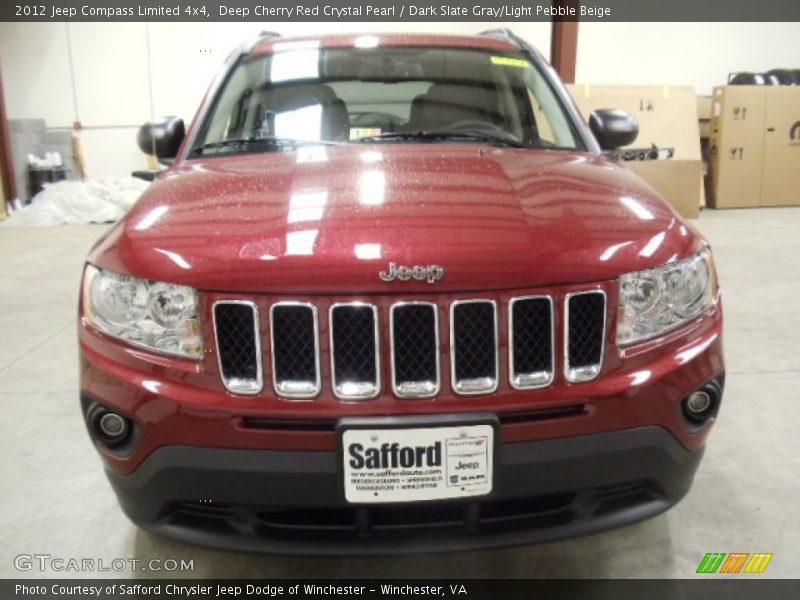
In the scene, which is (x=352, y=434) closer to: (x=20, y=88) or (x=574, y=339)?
(x=574, y=339)

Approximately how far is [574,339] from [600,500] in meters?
0.37

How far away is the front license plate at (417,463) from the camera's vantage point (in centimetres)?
125

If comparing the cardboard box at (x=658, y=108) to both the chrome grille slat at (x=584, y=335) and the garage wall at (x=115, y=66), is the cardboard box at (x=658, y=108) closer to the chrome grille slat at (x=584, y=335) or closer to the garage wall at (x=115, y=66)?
the garage wall at (x=115, y=66)

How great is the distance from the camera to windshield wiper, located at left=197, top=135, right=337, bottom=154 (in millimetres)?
2086

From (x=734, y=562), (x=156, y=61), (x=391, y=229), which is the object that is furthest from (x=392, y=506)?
(x=156, y=61)

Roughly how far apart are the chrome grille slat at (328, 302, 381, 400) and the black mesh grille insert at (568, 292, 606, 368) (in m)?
0.37

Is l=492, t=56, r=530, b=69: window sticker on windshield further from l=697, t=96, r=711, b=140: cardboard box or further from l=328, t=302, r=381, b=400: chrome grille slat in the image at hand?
l=697, t=96, r=711, b=140: cardboard box

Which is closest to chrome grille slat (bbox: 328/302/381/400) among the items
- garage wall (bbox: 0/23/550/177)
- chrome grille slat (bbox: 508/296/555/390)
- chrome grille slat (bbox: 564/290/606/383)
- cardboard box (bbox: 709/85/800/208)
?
chrome grille slat (bbox: 508/296/555/390)

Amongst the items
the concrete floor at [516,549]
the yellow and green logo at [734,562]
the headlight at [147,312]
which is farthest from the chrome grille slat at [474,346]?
the yellow and green logo at [734,562]

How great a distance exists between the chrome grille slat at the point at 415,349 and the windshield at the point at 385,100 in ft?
3.27

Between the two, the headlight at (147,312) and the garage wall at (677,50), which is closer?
the headlight at (147,312)

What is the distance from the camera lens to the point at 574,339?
132 cm

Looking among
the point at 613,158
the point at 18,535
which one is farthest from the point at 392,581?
the point at 613,158

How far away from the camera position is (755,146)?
7.75 meters
